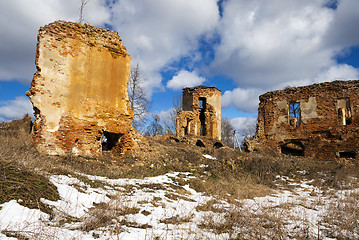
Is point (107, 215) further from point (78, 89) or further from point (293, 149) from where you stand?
point (293, 149)

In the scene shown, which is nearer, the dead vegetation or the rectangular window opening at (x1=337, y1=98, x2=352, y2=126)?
the dead vegetation

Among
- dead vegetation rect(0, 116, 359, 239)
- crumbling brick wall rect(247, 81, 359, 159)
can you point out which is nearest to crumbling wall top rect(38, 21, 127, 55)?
dead vegetation rect(0, 116, 359, 239)

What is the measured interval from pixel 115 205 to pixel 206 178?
5.36 meters

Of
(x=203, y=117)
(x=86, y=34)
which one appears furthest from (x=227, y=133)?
(x=86, y=34)

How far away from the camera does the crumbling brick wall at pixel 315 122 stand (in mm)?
15625

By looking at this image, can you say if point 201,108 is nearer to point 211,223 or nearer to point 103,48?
point 103,48

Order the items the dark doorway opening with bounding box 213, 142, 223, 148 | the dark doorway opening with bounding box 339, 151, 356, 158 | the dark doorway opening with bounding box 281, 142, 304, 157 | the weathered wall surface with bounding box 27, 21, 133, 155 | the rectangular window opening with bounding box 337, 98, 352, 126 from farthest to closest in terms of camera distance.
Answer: the dark doorway opening with bounding box 213, 142, 223, 148
the dark doorway opening with bounding box 281, 142, 304, 157
the rectangular window opening with bounding box 337, 98, 352, 126
the dark doorway opening with bounding box 339, 151, 356, 158
the weathered wall surface with bounding box 27, 21, 133, 155

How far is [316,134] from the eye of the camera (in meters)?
16.5

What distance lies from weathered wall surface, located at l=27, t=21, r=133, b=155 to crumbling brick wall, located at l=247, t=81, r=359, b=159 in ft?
35.9

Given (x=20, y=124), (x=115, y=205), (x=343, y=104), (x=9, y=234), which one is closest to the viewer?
(x=9, y=234)

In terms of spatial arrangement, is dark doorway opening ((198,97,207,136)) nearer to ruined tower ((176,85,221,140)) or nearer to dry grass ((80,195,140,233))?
ruined tower ((176,85,221,140))

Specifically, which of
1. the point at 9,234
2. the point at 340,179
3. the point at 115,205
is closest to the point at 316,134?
the point at 340,179

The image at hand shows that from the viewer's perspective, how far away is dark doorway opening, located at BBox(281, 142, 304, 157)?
17.3 metres

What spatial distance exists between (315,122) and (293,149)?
2.64m
